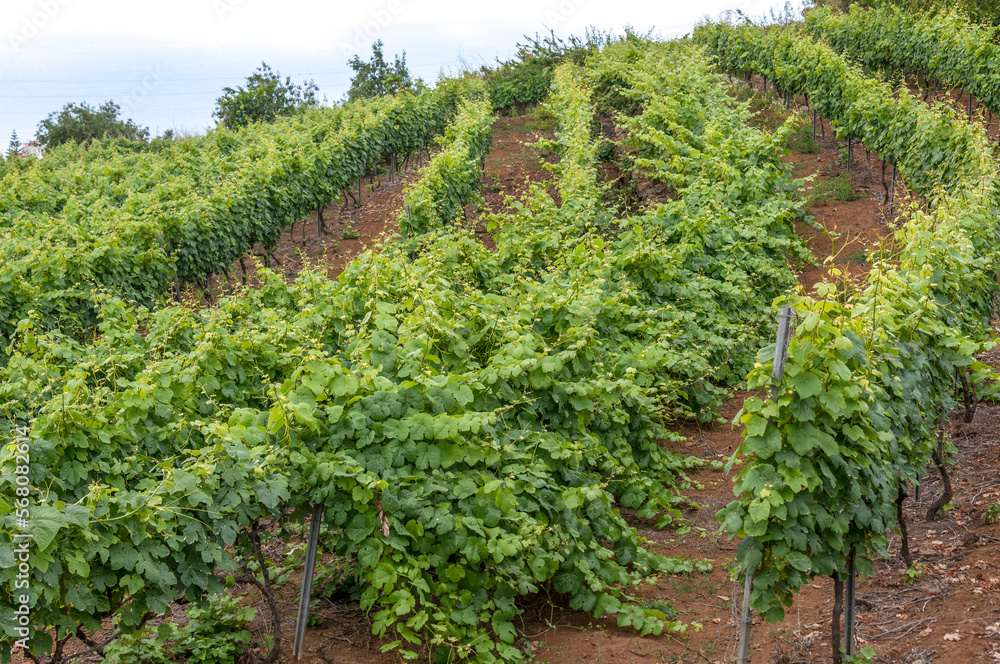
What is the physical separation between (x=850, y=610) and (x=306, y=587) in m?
2.77

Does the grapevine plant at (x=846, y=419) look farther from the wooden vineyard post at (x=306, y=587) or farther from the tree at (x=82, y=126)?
the tree at (x=82, y=126)

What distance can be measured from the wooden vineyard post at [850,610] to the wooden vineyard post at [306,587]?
2698mm

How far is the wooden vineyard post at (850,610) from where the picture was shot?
3850mm

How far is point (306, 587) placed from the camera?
402 cm

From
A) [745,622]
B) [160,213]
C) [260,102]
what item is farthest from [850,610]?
[260,102]

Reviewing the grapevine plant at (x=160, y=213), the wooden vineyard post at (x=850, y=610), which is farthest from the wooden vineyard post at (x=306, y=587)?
the grapevine plant at (x=160, y=213)

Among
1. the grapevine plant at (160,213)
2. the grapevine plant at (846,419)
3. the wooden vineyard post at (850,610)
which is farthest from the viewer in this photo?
the grapevine plant at (160,213)

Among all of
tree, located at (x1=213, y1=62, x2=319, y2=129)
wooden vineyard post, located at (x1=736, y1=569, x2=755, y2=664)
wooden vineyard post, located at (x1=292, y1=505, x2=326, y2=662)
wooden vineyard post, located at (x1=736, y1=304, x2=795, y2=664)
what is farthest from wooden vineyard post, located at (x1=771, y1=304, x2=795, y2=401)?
tree, located at (x1=213, y1=62, x2=319, y2=129)

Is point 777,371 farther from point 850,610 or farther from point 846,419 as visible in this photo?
point 850,610

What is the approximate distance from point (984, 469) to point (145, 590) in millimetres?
5908

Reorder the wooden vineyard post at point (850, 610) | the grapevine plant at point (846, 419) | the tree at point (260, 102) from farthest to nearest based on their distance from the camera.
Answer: the tree at point (260, 102)
the wooden vineyard post at point (850, 610)
the grapevine plant at point (846, 419)

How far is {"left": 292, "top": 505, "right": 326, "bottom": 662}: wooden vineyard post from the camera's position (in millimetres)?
3979

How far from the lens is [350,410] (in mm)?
4227

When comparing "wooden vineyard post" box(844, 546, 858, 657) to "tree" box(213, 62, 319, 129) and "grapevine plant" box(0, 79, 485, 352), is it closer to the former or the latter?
"grapevine plant" box(0, 79, 485, 352)
